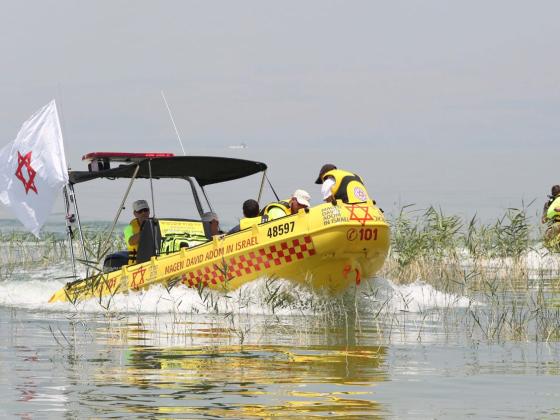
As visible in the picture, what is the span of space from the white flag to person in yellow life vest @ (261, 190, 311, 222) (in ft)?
9.23

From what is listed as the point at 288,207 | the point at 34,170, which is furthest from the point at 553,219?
the point at 34,170

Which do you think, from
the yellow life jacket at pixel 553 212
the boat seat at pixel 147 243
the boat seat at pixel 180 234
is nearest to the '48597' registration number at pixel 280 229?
the boat seat at pixel 180 234

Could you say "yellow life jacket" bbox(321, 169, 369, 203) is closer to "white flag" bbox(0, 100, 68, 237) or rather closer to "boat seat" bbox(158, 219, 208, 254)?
"boat seat" bbox(158, 219, 208, 254)

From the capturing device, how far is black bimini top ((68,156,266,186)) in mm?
17172

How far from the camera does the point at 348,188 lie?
603 inches

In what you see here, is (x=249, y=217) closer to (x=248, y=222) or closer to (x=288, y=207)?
(x=248, y=222)

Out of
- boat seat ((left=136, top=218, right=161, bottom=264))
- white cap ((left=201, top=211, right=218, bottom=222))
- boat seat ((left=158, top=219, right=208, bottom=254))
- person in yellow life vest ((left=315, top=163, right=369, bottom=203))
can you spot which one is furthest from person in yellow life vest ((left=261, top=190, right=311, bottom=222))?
boat seat ((left=136, top=218, right=161, bottom=264))

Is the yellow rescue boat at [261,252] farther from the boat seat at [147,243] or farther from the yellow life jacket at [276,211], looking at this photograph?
the yellow life jacket at [276,211]

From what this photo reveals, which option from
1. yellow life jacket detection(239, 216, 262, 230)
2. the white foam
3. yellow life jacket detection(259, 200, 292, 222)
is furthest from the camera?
yellow life jacket detection(239, 216, 262, 230)

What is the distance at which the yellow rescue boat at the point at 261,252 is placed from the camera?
15125 mm

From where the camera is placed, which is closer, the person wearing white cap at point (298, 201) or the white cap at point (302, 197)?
the person wearing white cap at point (298, 201)

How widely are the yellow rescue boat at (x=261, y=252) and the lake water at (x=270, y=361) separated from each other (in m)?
0.20

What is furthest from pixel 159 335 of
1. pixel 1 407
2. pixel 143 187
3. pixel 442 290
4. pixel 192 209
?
pixel 143 187

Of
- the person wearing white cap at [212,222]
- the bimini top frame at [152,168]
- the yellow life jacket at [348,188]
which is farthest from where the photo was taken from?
the person wearing white cap at [212,222]
